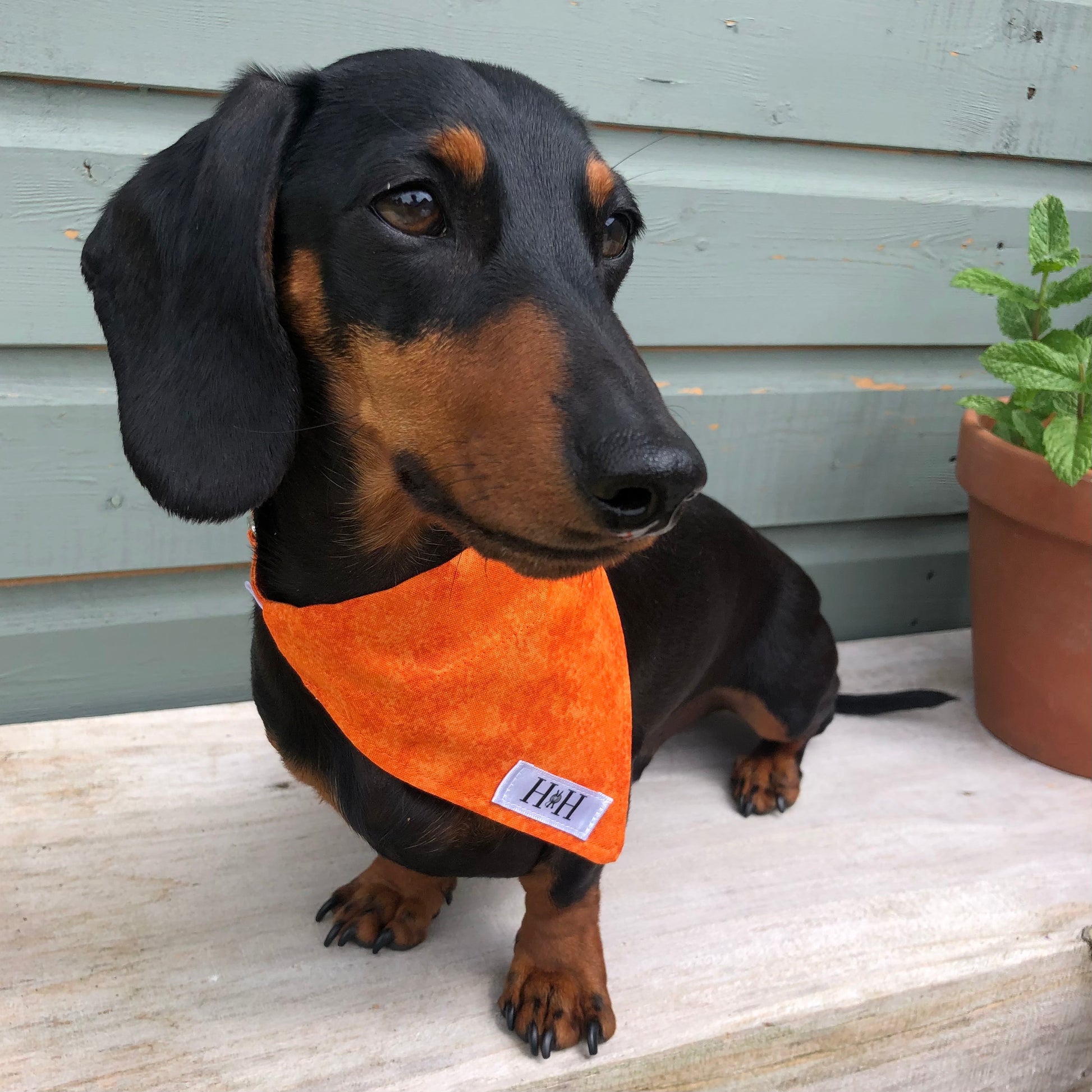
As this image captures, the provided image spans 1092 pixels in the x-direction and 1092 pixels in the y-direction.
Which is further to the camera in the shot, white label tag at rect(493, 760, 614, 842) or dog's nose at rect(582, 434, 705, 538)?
white label tag at rect(493, 760, 614, 842)

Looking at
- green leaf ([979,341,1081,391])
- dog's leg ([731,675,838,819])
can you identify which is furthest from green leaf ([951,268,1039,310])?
dog's leg ([731,675,838,819])

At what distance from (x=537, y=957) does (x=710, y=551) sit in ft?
2.49

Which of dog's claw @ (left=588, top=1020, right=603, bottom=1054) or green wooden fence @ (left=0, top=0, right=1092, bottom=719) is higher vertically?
green wooden fence @ (left=0, top=0, right=1092, bottom=719)

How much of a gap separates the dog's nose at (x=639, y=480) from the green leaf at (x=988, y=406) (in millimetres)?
1403

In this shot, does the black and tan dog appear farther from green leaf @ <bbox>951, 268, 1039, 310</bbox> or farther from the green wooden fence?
green leaf @ <bbox>951, 268, 1039, 310</bbox>


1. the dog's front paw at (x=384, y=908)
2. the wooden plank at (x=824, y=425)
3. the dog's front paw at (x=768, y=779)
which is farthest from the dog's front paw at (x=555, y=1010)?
the wooden plank at (x=824, y=425)

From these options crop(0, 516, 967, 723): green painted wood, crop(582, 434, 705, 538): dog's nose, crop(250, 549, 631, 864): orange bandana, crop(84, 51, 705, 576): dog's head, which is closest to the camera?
crop(582, 434, 705, 538): dog's nose

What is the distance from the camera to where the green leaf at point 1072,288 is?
202 cm

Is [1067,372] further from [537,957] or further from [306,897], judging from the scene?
[306,897]

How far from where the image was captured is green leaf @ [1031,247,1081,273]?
194 cm

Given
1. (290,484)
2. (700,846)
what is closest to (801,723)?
(700,846)

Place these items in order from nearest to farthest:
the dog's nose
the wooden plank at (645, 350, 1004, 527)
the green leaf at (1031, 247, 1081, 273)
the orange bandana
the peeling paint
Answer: the dog's nose
the orange bandana
the green leaf at (1031, 247, 1081, 273)
the wooden plank at (645, 350, 1004, 527)
the peeling paint

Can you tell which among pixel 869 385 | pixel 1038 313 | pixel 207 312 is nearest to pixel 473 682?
pixel 207 312

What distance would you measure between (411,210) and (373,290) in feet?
0.31
